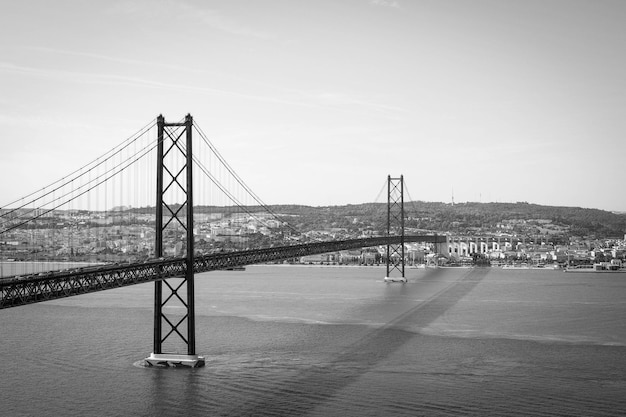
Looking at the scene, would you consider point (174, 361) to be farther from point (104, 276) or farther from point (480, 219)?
point (480, 219)

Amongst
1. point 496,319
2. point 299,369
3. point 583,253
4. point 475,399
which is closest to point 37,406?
point 299,369

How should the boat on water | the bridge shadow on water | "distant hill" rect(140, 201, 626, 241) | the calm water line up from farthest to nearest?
"distant hill" rect(140, 201, 626, 241)
the boat on water
the calm water
the bridge shadow on water

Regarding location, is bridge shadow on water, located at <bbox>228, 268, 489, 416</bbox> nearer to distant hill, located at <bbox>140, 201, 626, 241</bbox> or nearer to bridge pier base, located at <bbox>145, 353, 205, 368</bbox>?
bridge pier base, located at <bbox>145, 353, 205, 368</bbox>

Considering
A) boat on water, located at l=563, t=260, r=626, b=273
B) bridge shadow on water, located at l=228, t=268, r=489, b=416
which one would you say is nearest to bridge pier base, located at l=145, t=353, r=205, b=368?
bridge shadow on water, located at l=228, t=268, r=489, b=416

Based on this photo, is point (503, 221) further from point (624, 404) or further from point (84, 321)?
point (624, 404)

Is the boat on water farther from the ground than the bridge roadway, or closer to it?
closer to it

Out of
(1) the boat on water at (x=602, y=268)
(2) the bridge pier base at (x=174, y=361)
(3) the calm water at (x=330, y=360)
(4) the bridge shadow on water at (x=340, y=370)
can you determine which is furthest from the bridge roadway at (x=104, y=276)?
(1) the boat on water at (x=602, y=268)
